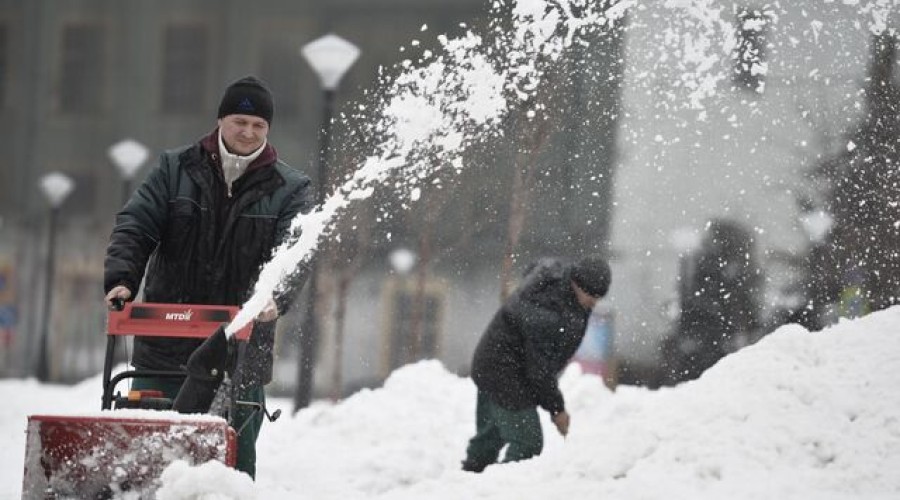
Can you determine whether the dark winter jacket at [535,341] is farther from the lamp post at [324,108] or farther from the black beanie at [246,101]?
the lamp post at [324,108]

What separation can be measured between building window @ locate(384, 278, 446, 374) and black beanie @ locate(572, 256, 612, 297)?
7570 millimetres

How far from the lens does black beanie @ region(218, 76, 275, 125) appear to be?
492cm

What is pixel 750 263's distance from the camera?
14141 mm

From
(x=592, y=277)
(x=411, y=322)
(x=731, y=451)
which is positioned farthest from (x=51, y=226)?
(x=731, y=451)

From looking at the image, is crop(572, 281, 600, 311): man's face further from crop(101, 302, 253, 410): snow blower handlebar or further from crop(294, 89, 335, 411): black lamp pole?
crop(294, 89, 335, 411): black lamp pole

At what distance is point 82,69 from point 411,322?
8414mm

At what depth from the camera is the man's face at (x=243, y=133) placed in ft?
16.1

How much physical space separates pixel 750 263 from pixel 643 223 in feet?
4.25

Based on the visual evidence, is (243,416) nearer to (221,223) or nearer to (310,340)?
(221,223)

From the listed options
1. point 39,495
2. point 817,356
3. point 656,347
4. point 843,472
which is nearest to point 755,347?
point 817,356

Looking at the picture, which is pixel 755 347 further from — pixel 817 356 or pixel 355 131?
pixel 355 131

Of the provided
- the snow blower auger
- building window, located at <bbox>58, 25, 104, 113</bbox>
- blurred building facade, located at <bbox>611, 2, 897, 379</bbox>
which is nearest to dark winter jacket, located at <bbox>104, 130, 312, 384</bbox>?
the snow blower auger

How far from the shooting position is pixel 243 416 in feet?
16.1

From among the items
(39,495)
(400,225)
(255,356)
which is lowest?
(39,495)
